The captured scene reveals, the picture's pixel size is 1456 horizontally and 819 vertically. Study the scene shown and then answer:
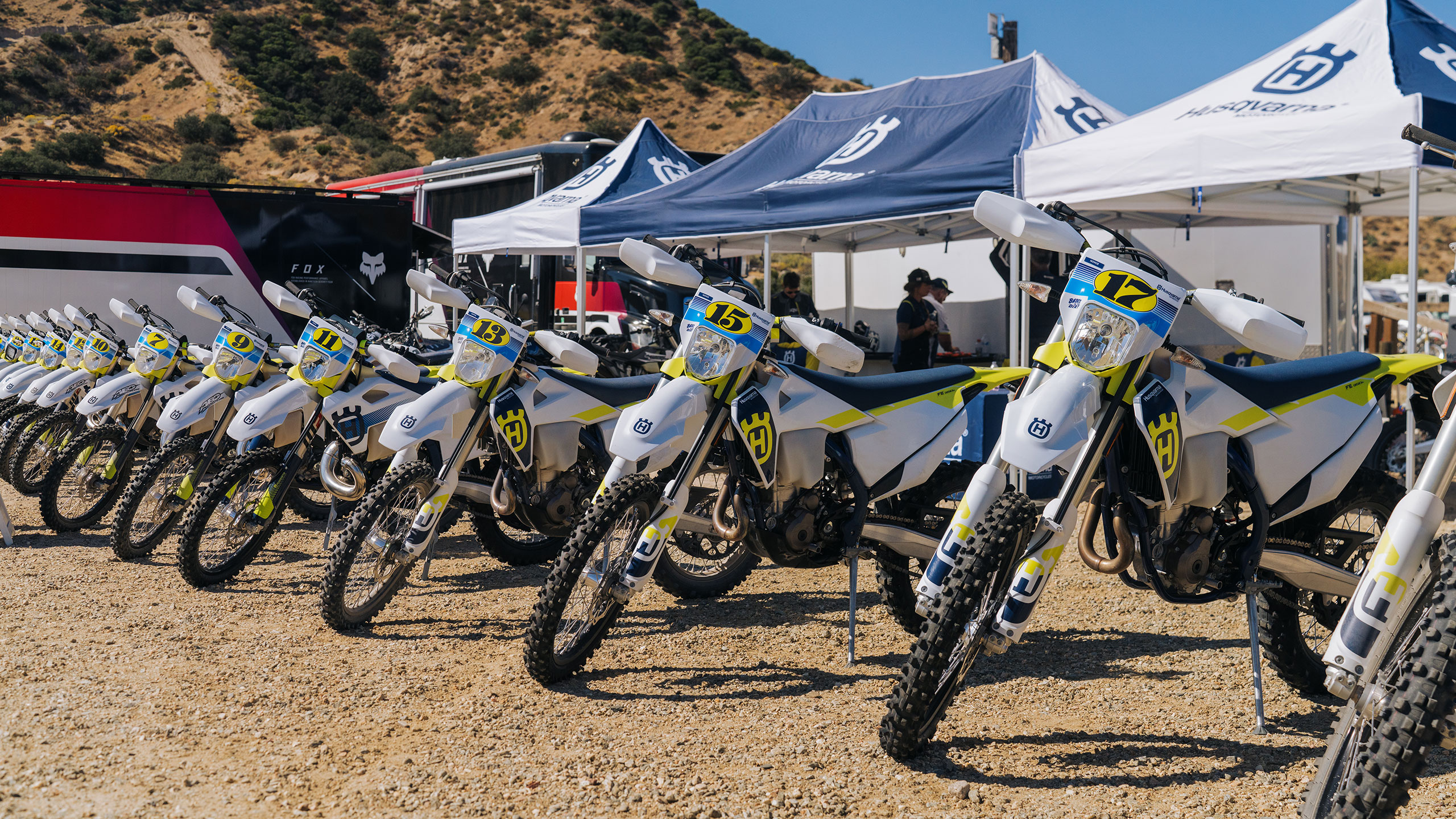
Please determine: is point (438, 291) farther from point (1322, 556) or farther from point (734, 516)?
Result: point (1322, 556)

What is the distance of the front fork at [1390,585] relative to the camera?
227 cm

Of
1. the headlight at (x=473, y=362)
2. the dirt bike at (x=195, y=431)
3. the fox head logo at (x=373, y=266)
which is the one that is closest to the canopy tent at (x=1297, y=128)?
the headlight at (x=473, y=362)

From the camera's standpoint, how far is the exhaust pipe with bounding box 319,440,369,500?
17.6 feet

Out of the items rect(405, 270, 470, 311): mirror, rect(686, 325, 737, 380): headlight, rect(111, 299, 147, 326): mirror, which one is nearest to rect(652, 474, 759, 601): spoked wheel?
rect(686, 325, 737, 380): headlight

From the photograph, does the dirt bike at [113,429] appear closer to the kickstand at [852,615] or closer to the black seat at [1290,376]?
the kickstand at [852,615]

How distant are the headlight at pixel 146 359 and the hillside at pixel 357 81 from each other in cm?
3663

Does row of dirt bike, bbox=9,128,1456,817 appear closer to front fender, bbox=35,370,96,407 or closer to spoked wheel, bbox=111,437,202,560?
spoked wheel, bbox=111,437,202,560

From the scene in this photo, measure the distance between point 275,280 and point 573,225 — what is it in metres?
3.44

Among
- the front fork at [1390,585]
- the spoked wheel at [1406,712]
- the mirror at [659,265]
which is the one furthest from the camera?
the mirror at [659,265]

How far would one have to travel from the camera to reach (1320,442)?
3.52 m

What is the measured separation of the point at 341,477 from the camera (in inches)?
215

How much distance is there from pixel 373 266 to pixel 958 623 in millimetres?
9669

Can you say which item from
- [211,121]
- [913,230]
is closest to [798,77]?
[211,121]

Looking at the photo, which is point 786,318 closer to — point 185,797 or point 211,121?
point 185,797
